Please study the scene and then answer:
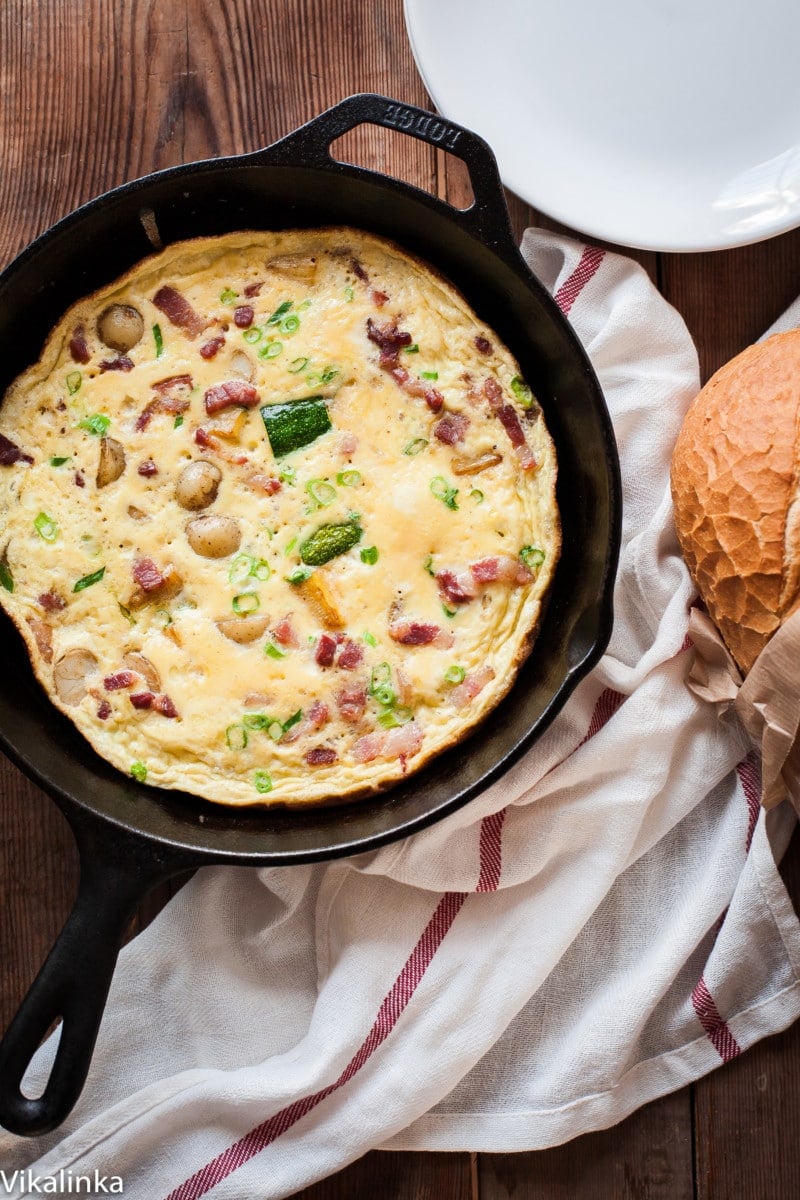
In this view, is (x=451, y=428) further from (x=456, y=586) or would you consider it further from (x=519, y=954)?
(x=519, y=954)

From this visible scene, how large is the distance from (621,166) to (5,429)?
2.02 meters

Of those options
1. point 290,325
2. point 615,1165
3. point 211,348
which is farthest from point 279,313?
point 615,1165

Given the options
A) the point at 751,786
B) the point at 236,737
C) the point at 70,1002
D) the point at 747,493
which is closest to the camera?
the point at 70,1002

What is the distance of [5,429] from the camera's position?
2.88 meters

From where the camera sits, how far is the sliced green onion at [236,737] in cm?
284

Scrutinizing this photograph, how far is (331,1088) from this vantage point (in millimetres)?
3012

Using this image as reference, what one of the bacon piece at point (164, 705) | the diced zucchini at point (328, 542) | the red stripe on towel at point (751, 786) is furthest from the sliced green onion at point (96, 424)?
the red stripe on towel at point (751, 786)

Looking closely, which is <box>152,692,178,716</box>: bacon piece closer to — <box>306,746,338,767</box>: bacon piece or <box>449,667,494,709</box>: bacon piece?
<box>306,746,338,767</box>: bacon piece

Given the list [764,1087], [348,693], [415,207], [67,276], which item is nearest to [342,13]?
[415,207]

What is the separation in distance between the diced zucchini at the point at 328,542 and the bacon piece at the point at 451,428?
0.35m

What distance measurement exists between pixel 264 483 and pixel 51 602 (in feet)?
2.19

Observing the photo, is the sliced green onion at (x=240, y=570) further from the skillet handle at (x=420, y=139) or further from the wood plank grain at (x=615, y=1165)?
the wood plank grain at (x=615, y=1165)

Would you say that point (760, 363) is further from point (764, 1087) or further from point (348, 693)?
point (764, 1087)

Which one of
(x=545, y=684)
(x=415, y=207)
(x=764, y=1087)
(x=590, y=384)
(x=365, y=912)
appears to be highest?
(x=415, y=207)
